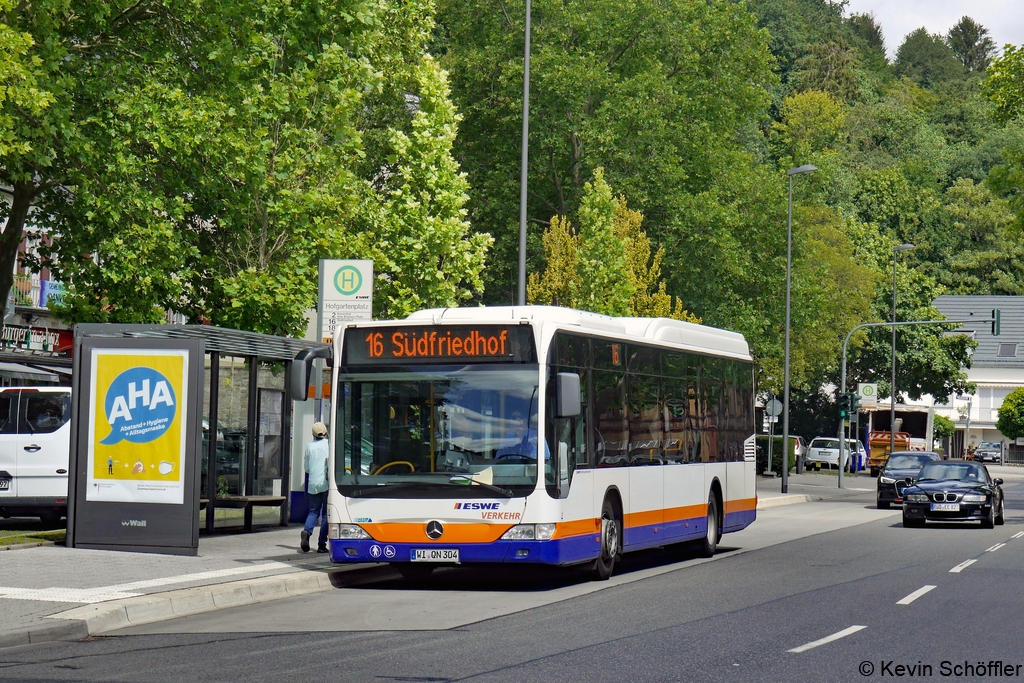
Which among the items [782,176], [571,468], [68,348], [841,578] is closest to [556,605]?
[571,468]

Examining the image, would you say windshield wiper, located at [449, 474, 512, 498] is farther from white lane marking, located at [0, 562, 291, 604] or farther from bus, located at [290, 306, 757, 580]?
white lane marking, located at [0, 562, 291, 604]

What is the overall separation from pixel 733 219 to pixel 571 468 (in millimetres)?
33164

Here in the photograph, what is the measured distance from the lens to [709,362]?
20484 mm

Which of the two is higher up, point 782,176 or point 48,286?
point 782,176

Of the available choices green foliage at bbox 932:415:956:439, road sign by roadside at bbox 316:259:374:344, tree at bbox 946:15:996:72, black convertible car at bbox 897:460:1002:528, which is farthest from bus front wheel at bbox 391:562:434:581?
tree at bbox 946:15:996:72

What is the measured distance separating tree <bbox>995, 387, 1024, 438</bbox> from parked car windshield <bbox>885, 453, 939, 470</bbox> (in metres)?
70.0

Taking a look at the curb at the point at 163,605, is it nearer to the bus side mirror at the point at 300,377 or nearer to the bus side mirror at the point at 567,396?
the bus side mirror at the point at 300,377

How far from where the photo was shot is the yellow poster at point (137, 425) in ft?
54.3

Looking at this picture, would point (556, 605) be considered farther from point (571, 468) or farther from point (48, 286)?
point (48, 286)

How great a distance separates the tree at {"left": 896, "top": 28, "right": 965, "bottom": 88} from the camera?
12256cm

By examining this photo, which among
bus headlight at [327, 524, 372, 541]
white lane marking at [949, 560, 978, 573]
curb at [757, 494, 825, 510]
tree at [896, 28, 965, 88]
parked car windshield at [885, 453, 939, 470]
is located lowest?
curb at [757, 494, 825, 510]

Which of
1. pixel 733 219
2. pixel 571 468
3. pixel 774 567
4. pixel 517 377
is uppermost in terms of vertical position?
pixel 733 219

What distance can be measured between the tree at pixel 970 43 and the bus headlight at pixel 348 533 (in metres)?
121

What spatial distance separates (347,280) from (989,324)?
287 ft
